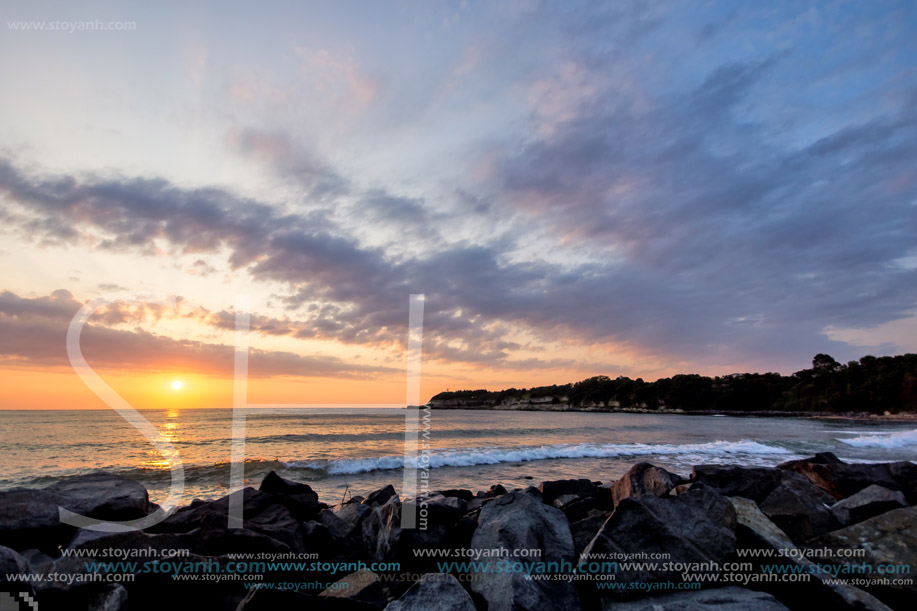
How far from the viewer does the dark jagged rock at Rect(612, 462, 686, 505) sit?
8.02 m

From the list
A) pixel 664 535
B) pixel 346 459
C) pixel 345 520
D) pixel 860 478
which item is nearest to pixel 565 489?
pixel 345 520

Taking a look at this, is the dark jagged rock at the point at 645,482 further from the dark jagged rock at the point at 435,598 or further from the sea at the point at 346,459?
the dark jagged rock at the point at 435,598

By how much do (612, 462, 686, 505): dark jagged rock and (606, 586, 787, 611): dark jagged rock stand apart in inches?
162

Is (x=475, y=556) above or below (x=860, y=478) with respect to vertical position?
above

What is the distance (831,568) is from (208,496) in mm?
15270

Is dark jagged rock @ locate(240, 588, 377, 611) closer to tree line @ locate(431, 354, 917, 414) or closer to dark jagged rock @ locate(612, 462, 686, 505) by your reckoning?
dark jagged rock @ locate(612, 462, 686, 505)

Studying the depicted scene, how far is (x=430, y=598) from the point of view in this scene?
3.98 meters

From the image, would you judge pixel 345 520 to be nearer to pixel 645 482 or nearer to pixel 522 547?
pixel 522 547

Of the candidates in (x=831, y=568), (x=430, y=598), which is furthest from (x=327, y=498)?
(x=831, y=568)

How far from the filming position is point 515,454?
25297 millimetres

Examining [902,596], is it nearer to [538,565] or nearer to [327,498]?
[538,565]

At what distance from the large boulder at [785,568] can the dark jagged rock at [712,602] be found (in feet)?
1.82

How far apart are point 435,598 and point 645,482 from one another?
5795mm

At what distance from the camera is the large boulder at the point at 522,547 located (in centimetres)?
415
